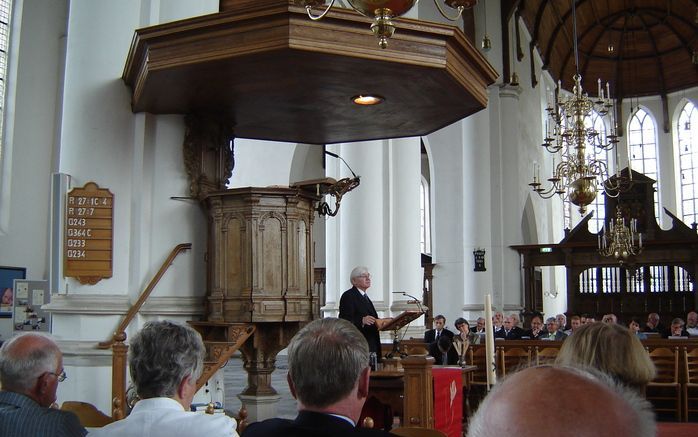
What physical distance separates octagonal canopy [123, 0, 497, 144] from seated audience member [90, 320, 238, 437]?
3538mm

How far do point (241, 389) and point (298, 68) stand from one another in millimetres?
6911

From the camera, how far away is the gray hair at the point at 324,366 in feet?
7.59

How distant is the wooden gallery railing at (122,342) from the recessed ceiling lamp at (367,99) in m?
2.21

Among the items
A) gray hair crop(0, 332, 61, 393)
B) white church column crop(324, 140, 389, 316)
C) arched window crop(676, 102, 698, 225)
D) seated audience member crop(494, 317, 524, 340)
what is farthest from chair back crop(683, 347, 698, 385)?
arched window crop(676, 102, 698, 225)

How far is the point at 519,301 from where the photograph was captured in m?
19.8

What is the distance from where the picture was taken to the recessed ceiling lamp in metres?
7.35

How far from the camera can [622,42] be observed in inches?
1158

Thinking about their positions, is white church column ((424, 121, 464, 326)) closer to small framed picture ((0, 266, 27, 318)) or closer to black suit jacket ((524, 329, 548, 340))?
black suit jacket ((524, 329, 548, 340))

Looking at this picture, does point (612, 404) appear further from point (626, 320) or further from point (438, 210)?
point (626, 320)

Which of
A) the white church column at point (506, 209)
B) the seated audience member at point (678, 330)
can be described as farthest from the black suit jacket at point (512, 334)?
the white church column at point (506, 209)

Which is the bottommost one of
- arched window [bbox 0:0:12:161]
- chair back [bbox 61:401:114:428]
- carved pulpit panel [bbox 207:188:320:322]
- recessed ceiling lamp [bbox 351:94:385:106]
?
chair back [bbox 61:401:114:428]

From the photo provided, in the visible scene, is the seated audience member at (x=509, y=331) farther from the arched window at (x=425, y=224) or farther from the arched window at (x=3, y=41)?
the arched window at (x=425, y=224)

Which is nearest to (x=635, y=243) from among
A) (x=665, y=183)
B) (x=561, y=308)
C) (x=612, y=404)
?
(x=561, y=308)

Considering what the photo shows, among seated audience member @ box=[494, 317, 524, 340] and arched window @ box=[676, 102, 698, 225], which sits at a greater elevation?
arched window @ box=[676, 102, 698, 225]
